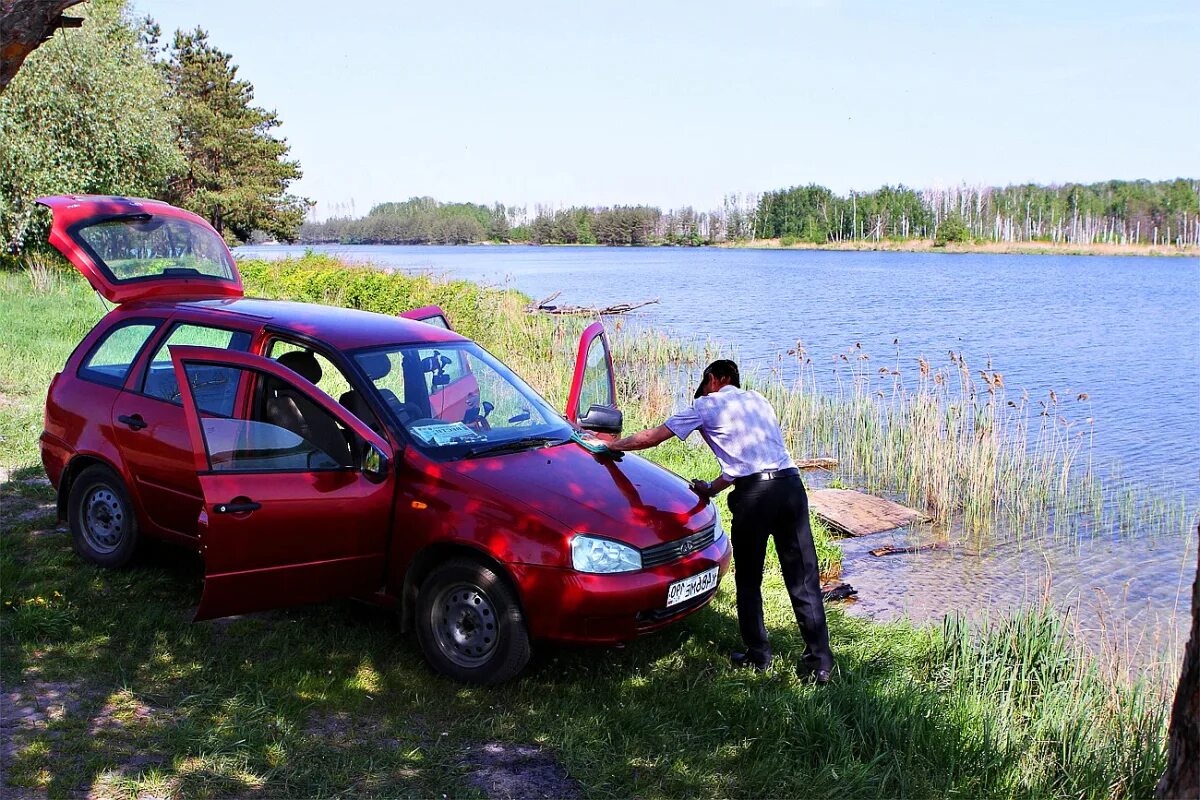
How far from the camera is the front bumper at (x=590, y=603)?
5.05 m

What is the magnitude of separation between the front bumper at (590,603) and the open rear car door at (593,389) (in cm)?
145

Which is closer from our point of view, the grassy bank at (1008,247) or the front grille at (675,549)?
the front grille at (675,549)

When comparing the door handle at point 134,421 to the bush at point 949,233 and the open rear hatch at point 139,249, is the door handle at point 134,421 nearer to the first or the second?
the open rear hatch at point 139,249

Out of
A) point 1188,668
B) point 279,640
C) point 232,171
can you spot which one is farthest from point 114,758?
point 232,171

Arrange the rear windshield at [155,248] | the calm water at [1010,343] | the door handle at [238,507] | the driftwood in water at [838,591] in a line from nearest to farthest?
the door handle at [238,507]
the rear windshield at [155,248]
the driftwood in water at [838,591]
the calm water at [1010,343]

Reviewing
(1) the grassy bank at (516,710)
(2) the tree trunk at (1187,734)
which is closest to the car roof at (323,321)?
(1) the grassy bank at (516,710)

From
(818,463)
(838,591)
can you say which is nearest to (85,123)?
(818,463)

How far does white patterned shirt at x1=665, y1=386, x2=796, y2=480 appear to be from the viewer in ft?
18.6

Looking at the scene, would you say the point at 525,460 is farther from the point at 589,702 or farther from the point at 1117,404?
the point at 1117,404

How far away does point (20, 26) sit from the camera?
163 inches

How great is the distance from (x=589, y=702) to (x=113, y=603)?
3.12 meters

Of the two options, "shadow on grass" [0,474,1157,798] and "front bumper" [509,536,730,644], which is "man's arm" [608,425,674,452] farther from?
"shadow on grass" [0,474,1157,798]

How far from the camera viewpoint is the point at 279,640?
19.3 ft

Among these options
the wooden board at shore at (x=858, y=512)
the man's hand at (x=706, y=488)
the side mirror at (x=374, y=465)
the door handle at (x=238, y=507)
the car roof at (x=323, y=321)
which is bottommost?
the wooden board at shore at (x=858, y=512)
